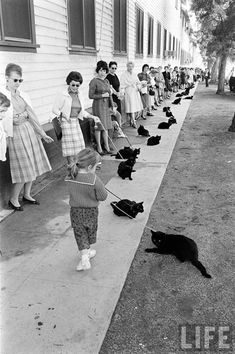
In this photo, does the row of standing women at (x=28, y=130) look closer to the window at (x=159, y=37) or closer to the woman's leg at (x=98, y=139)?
A: the woman's leg at (x=98, y=139)

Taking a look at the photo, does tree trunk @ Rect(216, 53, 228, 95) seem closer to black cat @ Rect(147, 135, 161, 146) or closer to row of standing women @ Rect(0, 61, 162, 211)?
black cat @ Rect(147, 135, 161, 146)

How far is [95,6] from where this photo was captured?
9.16m

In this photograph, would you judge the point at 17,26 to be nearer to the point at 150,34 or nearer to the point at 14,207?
the point at 14,207

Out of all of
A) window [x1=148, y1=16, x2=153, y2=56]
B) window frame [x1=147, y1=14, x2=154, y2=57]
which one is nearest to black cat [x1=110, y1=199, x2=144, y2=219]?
window frame [x1=147, y1=14, x2=154, y2=57]

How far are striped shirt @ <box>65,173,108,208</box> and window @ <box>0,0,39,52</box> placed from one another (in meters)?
2.88

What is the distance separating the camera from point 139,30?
15.4 metres

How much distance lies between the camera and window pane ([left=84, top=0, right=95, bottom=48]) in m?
8.63

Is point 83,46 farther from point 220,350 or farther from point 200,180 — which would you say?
point 220,350

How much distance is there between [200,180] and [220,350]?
4130 millimetres

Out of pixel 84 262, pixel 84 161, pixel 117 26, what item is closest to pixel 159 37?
pixel 117 26

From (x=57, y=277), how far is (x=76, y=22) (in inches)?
250

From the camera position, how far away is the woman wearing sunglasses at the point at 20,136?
14.6ft

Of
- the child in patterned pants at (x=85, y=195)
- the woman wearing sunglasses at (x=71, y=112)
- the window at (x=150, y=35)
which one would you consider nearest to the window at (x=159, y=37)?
the window at (x=150, y=35)

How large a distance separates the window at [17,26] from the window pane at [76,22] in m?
1.99
